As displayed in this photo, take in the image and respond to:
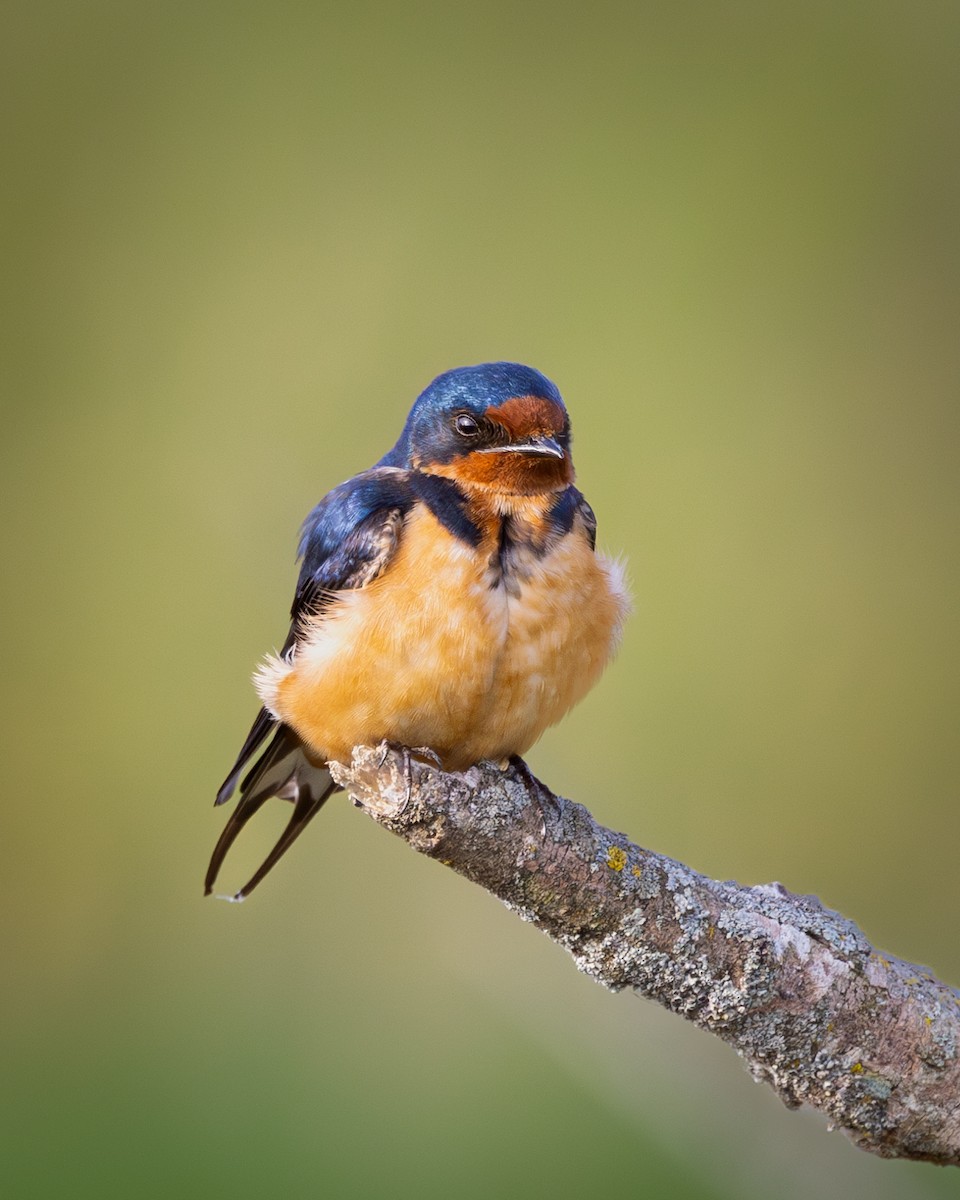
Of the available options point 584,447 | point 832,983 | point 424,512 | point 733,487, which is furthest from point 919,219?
point 832,983

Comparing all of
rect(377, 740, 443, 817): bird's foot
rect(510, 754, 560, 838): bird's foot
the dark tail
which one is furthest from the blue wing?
rect(510, 754, 560, 838): bird's foot

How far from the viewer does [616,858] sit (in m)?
2.13

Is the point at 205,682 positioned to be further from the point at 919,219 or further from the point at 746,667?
the point at 919,219

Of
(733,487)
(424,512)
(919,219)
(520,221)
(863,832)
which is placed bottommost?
(424,512)

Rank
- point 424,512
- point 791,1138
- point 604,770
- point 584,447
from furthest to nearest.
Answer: point 584,447 < point 604,770 < point 791,1138 < point 424,512

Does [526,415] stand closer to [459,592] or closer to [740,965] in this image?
[459,592]

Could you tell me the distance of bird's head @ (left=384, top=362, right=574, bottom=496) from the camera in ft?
7.98

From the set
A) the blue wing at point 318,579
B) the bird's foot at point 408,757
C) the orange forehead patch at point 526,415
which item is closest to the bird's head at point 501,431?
the orange forehead patch at point 526,415

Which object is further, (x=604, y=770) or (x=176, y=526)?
(x=176, y=526)

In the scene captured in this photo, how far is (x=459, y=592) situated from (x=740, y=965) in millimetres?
742

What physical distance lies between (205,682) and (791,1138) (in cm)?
288

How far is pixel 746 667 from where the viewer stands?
4.91 meters

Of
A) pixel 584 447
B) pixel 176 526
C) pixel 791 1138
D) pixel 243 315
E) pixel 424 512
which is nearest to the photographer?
pixel 424 512

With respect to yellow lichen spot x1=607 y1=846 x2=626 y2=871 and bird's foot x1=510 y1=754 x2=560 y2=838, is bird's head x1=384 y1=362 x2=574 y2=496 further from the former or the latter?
yellow lichen spot x1=607 y1=846 x2=626 y2=871
